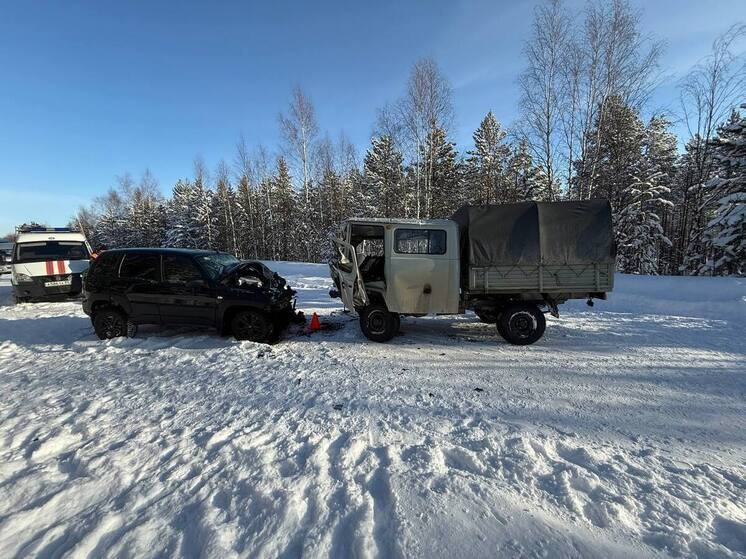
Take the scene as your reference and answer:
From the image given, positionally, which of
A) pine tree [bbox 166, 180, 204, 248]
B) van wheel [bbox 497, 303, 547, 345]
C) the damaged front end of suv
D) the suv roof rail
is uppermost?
pine tree [bbox 166, 180, 204, 248]

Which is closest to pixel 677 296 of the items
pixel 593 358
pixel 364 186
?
pixel 593 358

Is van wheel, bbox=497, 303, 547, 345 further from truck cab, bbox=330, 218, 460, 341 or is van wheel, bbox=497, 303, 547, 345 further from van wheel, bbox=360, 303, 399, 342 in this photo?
van wheel, bbox=360, 303, 399, 342

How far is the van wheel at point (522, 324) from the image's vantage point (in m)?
6.20

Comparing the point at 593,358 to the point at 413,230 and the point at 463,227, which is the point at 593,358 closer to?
the point at 463,227

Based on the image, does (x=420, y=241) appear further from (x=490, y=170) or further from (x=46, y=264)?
(x=490, y=170)

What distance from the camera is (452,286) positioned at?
6.26 m

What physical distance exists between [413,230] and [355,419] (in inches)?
149

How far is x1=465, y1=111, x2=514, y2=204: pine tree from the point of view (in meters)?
24.5

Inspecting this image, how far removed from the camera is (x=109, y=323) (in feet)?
21.5

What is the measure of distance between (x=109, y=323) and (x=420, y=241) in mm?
6303

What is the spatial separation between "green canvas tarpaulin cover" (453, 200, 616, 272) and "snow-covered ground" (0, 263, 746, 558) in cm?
168

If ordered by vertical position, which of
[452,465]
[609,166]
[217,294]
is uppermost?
[609,166]

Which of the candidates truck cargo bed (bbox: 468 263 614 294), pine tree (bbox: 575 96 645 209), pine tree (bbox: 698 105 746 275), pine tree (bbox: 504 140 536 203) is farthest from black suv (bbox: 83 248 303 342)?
pine tree (bbox: 504 140 536 203)

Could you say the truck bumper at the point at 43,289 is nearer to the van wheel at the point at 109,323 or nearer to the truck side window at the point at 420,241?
the van wheel at the point at 109,323
